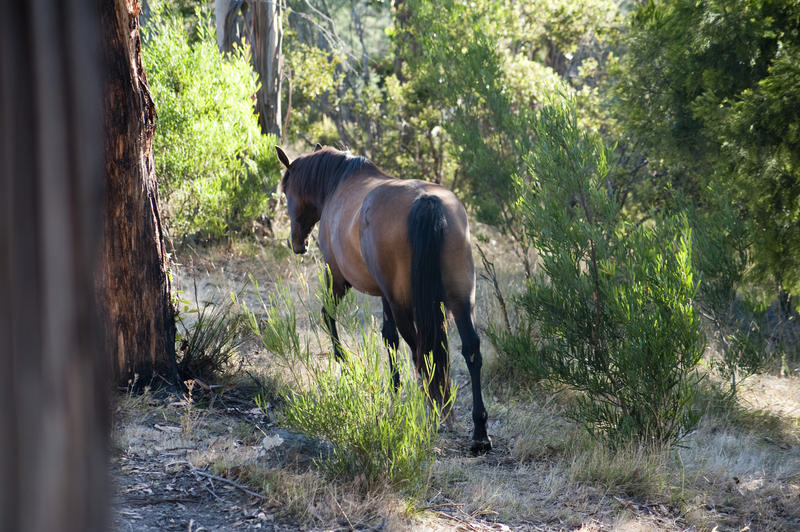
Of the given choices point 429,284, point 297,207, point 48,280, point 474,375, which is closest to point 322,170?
point 297,207

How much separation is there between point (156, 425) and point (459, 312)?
216 cm

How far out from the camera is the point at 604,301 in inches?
188

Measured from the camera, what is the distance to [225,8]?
9961mm

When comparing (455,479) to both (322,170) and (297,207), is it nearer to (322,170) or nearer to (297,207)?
(322,170)

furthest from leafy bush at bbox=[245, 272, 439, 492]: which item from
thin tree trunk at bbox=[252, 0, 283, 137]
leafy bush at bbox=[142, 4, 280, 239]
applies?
thin tree trunk at bbox=[252, 0, 283, 137]

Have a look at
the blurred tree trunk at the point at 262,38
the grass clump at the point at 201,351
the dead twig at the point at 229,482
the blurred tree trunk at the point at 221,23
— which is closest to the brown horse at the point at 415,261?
the grass clump at the point at 201,351

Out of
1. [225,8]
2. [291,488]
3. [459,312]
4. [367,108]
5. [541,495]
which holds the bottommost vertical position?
[541,495]

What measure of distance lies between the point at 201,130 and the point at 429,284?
18.3 feet

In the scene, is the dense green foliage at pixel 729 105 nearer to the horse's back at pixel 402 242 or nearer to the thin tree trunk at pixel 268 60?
the horse's back at pixel 402 242

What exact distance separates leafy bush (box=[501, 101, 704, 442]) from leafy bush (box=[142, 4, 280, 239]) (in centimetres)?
535

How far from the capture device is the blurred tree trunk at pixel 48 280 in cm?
86

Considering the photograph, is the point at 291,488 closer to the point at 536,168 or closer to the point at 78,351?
the point at 78,351

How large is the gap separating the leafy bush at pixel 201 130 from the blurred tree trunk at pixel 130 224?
168 inches

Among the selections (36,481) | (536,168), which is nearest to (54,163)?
(36,481)
